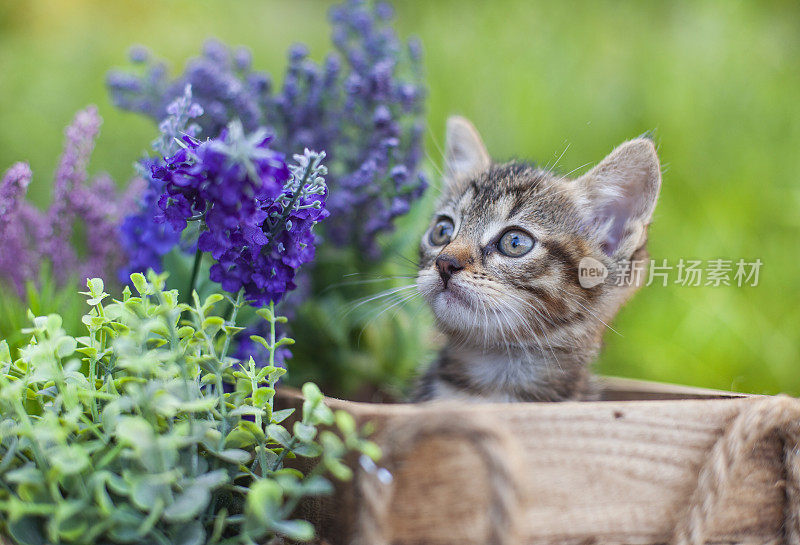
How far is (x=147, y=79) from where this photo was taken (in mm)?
1362

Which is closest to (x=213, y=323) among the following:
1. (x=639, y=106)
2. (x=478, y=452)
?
(x=478, y=452)

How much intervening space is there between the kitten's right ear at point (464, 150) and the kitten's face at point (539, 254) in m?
0.20

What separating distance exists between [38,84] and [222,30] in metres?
0.87

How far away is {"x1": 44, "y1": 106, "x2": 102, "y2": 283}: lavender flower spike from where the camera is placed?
3.74 ft

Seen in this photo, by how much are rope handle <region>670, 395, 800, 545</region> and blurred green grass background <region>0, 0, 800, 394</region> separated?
96 centimetres

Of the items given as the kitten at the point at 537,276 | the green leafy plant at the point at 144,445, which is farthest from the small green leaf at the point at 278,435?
the kitten at the point at 537,276

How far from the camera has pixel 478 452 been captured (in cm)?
62

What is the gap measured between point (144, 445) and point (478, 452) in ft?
1.09

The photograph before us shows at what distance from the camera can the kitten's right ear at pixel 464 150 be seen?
4.25 feet

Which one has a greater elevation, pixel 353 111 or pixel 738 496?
pixel 353 111

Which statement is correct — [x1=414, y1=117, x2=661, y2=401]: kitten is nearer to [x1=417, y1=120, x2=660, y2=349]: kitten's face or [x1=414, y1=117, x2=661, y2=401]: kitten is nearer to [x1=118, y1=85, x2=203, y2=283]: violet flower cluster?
[x1=417, y1=120, x2=660, y2=349]: kitten's face

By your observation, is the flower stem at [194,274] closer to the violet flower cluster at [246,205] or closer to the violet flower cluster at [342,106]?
the violet flower cluster at [246,205]

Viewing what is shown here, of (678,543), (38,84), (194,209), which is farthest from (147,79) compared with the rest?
(38,84)

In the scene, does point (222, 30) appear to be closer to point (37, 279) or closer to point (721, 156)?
point (37, 279)
